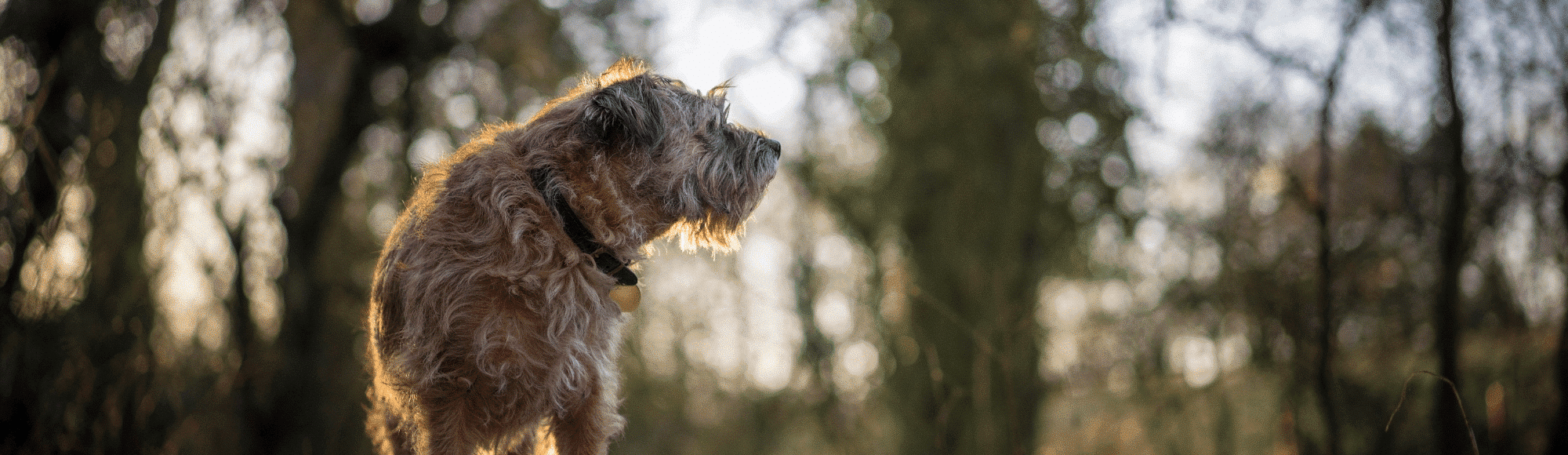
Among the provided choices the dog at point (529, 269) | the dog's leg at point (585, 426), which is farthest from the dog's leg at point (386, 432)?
the dog's leg at point (585, 426)

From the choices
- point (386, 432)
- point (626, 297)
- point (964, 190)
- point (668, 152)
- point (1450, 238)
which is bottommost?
point (386, 432)

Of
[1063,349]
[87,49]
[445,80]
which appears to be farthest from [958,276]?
[87,49]

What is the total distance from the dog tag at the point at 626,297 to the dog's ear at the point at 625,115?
0.44 metres

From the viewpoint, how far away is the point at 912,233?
8492mm

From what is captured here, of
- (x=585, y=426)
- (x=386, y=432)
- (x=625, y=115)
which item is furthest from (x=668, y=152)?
(x=386, y=432)

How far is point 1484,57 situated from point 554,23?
7.90 meters

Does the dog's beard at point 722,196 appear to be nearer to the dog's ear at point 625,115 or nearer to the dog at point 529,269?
the dog at point 529,269

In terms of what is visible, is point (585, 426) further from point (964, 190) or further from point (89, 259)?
point (964, 190)

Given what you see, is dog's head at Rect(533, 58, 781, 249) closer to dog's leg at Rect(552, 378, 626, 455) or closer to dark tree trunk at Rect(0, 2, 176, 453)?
dog's leg at Rect(552, 378, 626, 455)

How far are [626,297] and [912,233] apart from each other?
6.53m

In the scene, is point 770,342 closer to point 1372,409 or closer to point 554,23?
point 554,23

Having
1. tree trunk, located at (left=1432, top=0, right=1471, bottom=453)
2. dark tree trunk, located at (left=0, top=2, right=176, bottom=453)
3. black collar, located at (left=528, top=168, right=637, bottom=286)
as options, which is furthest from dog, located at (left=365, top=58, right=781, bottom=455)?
tree trunk, located at (left=1432, top=0, right=1471, bottom=453)

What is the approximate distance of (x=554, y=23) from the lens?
8.68 metres

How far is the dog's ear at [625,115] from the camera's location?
225 cm
